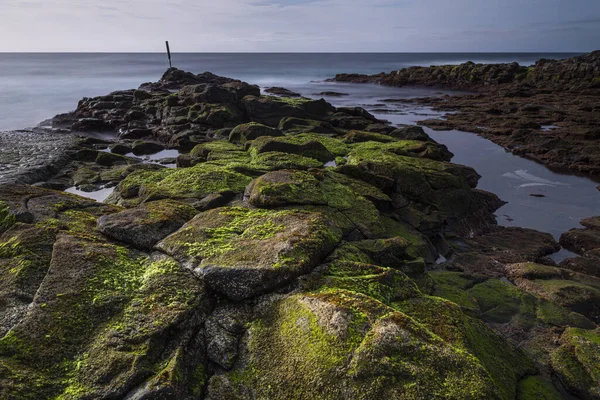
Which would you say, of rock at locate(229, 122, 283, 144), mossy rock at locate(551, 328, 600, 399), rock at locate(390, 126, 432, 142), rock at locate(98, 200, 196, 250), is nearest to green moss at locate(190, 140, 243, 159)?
rock at locate(229, 122, 283, 144)

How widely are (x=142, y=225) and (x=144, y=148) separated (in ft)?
69.1

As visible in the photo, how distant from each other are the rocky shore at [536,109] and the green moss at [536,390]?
74.9 ft

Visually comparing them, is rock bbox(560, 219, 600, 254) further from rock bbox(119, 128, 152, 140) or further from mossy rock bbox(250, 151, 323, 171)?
rock bbox(119, 128, 152, 140)

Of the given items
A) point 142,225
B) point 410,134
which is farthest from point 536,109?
point 142,225

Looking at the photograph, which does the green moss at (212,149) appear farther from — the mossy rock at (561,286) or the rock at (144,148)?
the mossy rock at (561,286)

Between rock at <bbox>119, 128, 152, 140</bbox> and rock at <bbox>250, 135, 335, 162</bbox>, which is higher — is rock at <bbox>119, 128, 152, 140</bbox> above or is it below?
below

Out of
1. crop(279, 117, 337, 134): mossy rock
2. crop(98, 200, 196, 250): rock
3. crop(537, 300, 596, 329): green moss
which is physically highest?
crop(98, 200, 196, 250): rock

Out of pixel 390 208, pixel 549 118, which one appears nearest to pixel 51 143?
pixel 390 208

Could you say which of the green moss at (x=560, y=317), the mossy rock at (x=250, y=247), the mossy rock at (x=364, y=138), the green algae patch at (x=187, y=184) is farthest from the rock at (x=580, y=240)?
the green algae patch at (x=187, y=184)

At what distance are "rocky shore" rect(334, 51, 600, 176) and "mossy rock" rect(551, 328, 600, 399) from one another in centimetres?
2090

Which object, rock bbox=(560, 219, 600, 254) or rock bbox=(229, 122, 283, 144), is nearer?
rock bbox=(560, 219, 600, 254)

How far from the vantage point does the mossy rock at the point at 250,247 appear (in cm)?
651

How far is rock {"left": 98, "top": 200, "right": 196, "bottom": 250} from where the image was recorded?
312 inches

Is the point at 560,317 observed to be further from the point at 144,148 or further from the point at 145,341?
the point at 144,148
